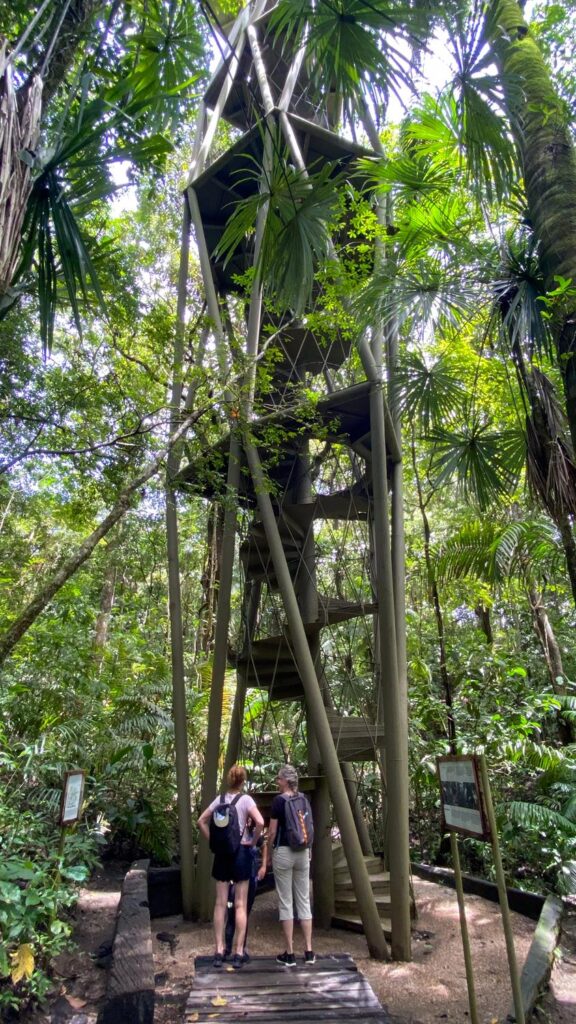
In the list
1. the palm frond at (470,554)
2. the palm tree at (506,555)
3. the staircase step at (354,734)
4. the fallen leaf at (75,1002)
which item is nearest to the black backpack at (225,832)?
the fallen leaf at (75,1002)

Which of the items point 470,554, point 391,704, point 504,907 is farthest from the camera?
point 470,554

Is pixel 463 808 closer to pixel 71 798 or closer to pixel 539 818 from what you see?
pixel 71 798

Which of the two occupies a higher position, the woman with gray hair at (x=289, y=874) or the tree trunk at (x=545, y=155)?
the tree trunk at (x=545, y=155)

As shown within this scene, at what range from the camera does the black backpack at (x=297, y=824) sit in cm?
507

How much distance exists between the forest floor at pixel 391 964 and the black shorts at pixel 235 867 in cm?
85

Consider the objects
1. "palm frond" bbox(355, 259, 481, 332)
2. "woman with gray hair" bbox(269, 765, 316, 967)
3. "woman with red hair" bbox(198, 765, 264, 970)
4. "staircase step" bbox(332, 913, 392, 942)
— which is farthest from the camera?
"staircase step" bbox(332, 913, 392, 942)

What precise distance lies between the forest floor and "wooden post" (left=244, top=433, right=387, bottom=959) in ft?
1.03

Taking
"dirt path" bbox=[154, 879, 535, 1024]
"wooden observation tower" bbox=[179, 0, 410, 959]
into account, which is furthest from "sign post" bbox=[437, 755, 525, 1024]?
"wooden observation tower" bbox=[179, 0, 410, 959]

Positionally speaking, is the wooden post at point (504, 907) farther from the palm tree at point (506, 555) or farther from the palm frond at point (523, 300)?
the palm tree at point (506, 555)

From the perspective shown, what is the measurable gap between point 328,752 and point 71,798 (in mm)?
2329

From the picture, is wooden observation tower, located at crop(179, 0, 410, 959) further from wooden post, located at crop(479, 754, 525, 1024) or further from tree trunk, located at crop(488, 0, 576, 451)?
wooden post, located at crop(479, 754, 525, 1024)

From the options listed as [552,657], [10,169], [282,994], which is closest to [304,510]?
[282,994]

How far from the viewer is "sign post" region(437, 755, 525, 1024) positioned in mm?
3340

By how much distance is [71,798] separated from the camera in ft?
16.0
